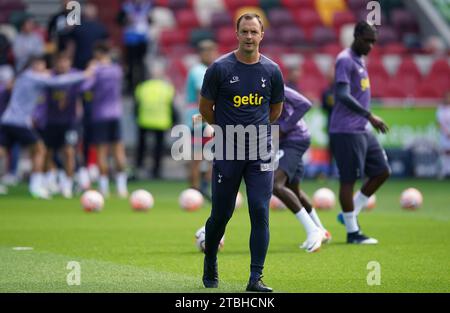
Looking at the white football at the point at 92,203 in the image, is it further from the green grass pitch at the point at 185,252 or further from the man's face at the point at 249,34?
the man's face at the point at 249,34

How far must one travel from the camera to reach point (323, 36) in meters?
31.8

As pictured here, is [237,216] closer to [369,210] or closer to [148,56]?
[369,210]

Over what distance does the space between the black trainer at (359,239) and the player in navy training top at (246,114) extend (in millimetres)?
4301

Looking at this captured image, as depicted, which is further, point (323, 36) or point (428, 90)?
point (323, 36)

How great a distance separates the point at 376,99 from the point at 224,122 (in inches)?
745

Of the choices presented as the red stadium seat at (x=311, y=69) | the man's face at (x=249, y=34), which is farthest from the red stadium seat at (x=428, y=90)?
the man's face at (x=249, y=34)

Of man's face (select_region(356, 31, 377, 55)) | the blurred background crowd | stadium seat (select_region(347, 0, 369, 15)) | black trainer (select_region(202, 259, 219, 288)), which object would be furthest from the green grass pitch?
stadium seat (select_region(347, 0, 369, 15))

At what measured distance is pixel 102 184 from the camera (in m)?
23.0

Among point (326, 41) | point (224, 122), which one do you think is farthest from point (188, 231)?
point (326, 41)

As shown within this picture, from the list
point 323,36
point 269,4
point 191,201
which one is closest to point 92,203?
point 191,201

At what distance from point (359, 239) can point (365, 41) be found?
2.58 m

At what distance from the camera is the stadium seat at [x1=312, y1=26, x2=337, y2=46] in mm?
31750

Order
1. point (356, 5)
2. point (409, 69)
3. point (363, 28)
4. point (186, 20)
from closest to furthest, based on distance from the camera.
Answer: point (363, 28) → point (409, 69) → point (186, 20) → point (356, 5)

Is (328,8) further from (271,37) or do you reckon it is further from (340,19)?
(271,37)
